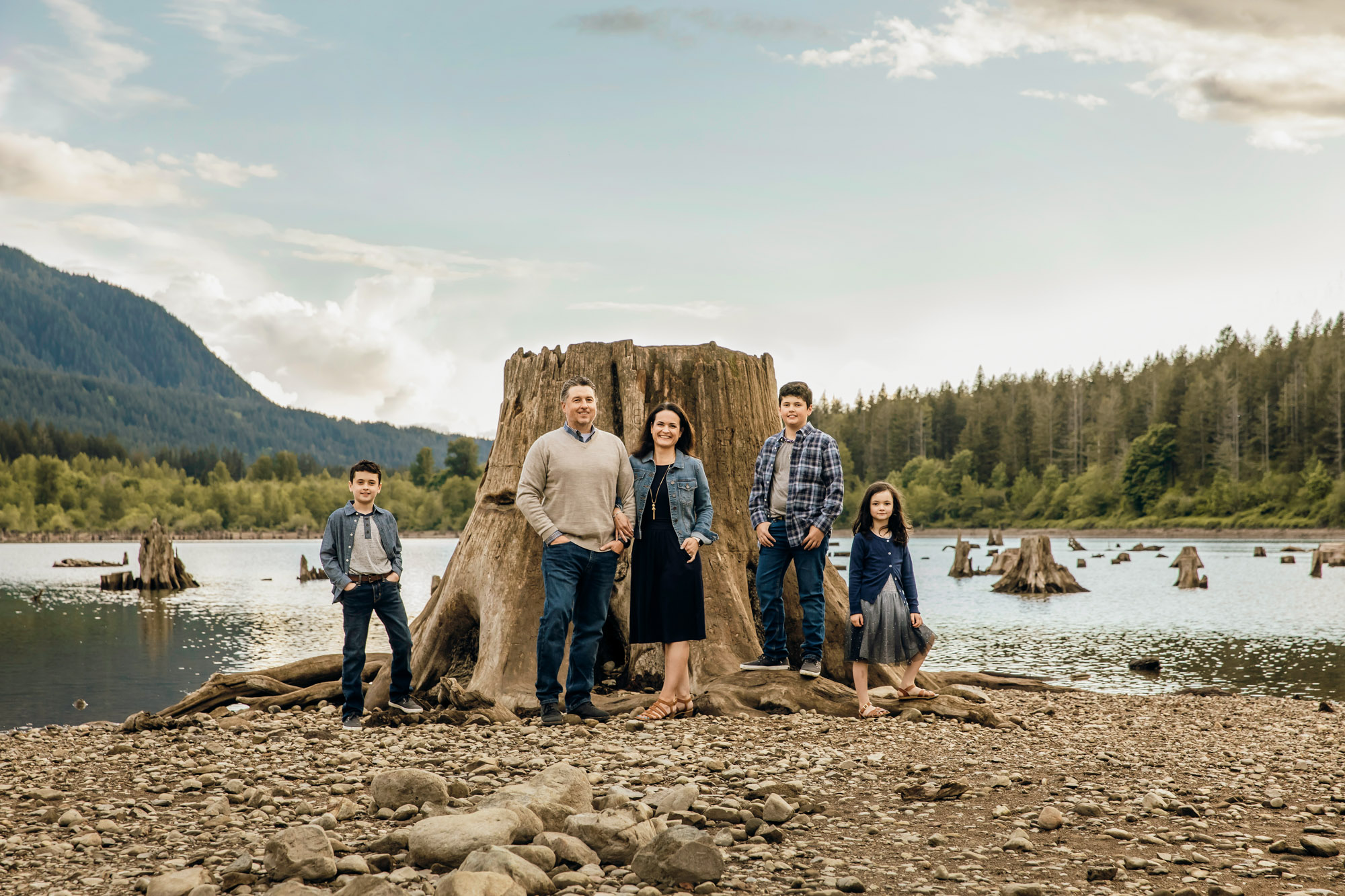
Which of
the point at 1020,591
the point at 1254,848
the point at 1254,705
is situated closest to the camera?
the point at 1254,848

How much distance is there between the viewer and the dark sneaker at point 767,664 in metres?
8.27

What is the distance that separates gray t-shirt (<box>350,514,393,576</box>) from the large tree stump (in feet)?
4.60

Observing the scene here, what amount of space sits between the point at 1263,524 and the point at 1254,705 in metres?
95.8

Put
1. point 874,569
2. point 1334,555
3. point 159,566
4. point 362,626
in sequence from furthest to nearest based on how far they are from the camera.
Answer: point 1334,555
point 159,566
point 874,569
point 362,626

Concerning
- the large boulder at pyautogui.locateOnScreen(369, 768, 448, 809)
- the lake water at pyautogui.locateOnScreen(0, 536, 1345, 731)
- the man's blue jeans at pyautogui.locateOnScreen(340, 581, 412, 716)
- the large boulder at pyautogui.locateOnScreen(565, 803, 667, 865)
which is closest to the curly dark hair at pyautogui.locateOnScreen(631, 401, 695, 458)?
the man's blue jeans at pyautogui.locateOnScreen(340, 581, 412, 716)

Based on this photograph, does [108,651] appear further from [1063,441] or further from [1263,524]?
[1063,441]

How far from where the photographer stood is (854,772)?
5.95 m

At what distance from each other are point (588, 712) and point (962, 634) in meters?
17.6

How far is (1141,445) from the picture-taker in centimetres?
11050

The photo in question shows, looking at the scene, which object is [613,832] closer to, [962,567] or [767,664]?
[767,664]

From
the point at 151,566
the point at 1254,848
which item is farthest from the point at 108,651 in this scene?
the point at 151,566

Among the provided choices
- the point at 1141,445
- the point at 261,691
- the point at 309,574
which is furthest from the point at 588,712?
the point at 1141,445

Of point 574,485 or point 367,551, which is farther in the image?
point 367,551

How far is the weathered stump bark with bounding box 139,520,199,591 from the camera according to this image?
44781 mm
